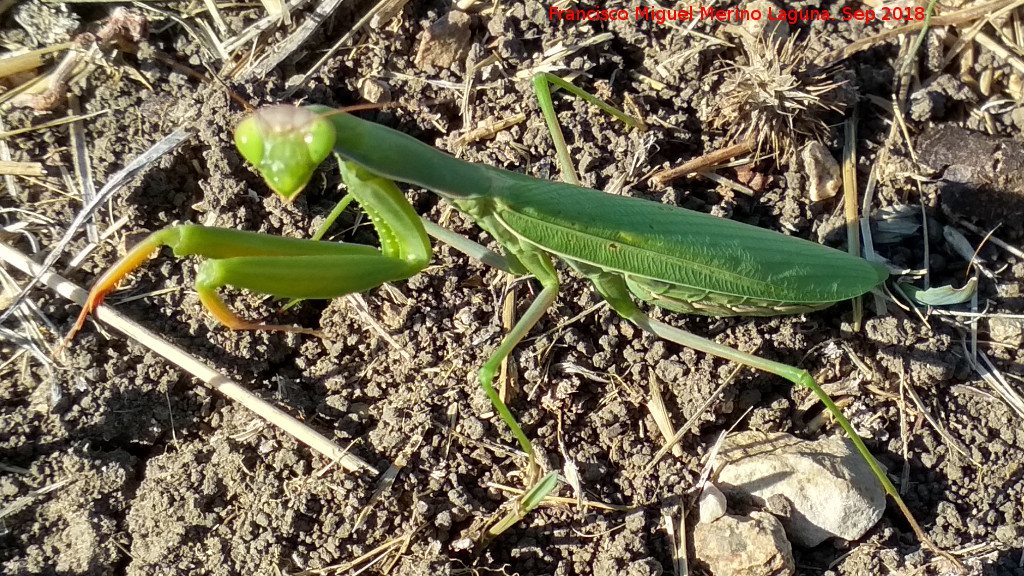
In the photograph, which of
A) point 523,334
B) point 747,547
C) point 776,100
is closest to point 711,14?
point 776,100

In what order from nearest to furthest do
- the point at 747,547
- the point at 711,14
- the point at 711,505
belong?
the point at 747,547
the point at 711,505
the point at 711,14

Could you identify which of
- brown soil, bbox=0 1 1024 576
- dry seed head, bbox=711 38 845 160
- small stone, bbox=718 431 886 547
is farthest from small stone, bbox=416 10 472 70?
small stone, bbox=718 431 886 547

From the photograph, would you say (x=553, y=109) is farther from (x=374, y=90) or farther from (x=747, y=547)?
(x=747, y=547)

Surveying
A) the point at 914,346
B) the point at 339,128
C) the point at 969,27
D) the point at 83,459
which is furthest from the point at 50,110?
the point at 969,27

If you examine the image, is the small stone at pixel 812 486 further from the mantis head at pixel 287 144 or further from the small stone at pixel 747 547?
the mantis head at pixel 287 144

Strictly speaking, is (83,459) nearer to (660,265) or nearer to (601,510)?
(601,510)
